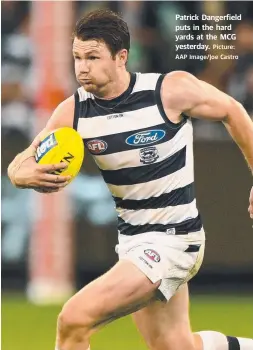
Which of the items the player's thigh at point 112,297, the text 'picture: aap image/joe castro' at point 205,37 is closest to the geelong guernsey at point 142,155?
the player's thigh at point 112,297

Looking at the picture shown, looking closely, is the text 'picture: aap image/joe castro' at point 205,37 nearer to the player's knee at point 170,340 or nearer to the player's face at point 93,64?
the player's face at point 93,64

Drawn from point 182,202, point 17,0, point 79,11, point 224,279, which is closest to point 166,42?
point 79,11

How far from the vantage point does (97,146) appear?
239 inches

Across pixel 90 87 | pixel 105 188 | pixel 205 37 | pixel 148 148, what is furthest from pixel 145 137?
pixel 105 188

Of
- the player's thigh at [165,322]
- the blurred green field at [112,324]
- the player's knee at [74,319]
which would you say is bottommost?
the blurred green field at [112,324]

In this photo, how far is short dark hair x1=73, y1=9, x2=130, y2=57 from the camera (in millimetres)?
5980

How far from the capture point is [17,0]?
1189 centimetres

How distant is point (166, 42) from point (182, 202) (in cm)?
565

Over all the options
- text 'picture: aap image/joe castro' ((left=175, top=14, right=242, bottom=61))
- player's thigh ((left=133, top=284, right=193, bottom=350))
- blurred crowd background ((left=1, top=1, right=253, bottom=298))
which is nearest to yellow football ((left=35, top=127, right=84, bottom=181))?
player's thigh ((left=133, top=284, right=193, bottom=350))

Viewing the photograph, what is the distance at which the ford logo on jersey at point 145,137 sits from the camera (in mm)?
6047

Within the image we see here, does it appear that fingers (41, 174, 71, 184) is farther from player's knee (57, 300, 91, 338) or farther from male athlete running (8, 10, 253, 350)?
player's knee (57, 300, 91, 338)

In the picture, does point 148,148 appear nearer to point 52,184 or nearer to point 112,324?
point 52,184

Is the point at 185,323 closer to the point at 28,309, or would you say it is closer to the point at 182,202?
the point at 182,202

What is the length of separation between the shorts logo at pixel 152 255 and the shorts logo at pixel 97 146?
609mm
